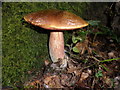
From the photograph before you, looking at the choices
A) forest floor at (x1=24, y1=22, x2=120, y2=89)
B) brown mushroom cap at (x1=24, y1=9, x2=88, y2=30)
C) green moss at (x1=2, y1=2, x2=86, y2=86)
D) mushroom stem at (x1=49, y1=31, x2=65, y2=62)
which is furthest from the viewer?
mushroom stem at (x1=49, y1=31, x2=65, y2=62)

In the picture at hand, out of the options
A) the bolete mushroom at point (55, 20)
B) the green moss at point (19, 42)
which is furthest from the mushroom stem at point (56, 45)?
the bolete mushroom at point (55, 20)

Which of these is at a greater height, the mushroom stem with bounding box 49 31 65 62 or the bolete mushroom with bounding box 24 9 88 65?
the bolete mushroom with bounding box 24 9 88 65

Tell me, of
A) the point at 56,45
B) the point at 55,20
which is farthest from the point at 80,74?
the point at 55,20

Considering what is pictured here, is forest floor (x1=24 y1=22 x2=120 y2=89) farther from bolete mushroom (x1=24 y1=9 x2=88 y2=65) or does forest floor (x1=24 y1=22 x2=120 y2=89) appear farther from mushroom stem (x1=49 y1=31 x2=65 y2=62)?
bolete mushroom (x1=24 y1=9 x2=88 y2=65)

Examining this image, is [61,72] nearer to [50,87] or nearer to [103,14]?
[50,87]

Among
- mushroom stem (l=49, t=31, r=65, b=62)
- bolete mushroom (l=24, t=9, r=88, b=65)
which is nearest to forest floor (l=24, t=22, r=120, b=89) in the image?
mushroom stem (l=49, t=31, r=65, b=62)

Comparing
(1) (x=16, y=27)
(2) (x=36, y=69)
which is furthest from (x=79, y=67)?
(1) (x=16, y=27)
